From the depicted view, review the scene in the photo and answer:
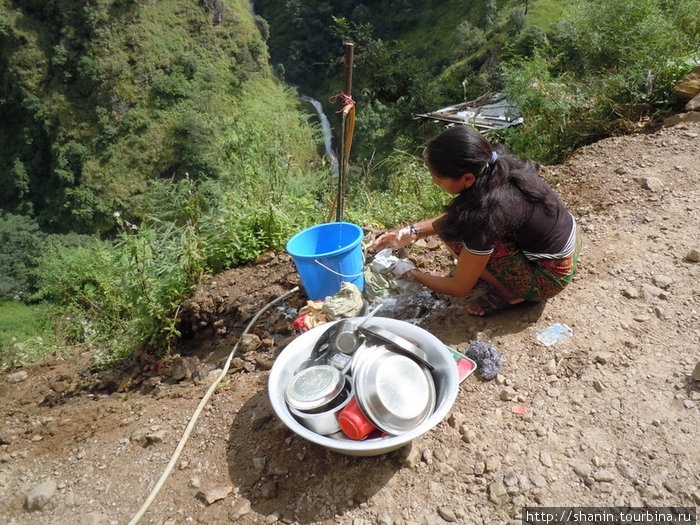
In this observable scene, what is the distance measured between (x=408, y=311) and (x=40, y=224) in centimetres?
3287

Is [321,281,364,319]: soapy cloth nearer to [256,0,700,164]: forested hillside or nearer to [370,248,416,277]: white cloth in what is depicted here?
[370,248,416,277]: white cloth

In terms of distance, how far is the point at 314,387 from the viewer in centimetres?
133

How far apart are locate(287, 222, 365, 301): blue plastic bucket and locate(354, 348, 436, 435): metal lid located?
69cm

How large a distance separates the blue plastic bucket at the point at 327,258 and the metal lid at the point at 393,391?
0.69 metres

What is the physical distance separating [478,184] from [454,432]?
0.89 meters

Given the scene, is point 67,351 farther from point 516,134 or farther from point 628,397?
point 516,134

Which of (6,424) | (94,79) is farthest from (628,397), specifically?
(94,79)

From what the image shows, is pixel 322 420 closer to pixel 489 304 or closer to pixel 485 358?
pixel 485 358

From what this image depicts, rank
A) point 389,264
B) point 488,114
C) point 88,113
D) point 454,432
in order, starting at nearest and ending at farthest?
1. point 454,432
2. point 389,264
3. point 488,114
4. point 88,113

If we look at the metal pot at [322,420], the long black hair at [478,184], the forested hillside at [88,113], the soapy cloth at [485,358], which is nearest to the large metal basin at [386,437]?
the metal pot at [322,420]

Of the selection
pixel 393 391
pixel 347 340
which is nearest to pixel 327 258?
pixel 347 340

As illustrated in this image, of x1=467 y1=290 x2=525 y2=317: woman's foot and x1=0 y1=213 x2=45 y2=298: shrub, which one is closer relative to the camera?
x1=467 y1=290 x2=525 y2=317: woman's foot

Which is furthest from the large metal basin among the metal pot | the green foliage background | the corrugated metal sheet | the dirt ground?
the corrugated metal sheet

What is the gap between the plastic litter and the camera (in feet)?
5.88
